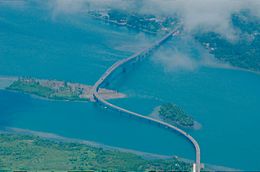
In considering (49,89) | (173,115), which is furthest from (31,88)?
(173,115)

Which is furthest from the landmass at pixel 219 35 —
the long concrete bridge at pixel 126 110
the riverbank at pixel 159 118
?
the riverbank at pixel 159 118

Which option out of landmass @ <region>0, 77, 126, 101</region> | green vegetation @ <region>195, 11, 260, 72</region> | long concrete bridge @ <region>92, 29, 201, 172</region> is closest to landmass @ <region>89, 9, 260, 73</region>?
green vegetation @ <region>195, 11, 260, 72</region>

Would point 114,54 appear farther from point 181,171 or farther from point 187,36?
point 181,171

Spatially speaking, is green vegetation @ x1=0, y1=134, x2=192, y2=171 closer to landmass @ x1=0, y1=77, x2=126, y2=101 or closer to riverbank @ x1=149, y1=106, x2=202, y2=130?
riverbank @ x1=149, y1=106, x2=202, y2=130

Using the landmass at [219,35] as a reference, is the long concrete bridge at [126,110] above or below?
below

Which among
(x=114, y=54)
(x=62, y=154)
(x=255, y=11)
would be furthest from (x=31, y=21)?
(x=62, y=154)

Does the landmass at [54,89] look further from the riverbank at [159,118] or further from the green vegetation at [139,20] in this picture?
the green vegetation at [139,20]

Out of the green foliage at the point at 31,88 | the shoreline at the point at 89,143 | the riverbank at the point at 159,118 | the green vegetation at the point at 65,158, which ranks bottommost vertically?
the green vegetation at the point at 65,158
